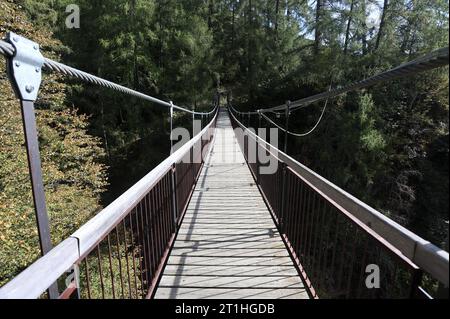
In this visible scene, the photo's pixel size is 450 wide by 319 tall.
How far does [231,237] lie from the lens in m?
3.29

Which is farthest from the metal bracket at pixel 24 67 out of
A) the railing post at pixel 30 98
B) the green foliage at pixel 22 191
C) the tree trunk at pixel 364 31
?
the tree trunk at pixel 364 31

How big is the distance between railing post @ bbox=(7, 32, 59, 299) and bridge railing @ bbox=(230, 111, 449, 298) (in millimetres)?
1127

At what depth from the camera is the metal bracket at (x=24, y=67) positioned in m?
0.92

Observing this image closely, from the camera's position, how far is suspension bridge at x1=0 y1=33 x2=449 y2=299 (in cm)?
96

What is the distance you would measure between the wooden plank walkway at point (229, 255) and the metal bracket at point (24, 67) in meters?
1.75

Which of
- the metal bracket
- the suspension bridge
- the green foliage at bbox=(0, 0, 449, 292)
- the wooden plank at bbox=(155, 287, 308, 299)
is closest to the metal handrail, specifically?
the suspension bridge

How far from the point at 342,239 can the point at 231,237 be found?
136 centimetres

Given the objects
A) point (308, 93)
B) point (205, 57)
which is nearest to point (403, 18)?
point (308, 93)

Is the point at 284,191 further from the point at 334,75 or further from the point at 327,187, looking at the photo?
the point at 334,75

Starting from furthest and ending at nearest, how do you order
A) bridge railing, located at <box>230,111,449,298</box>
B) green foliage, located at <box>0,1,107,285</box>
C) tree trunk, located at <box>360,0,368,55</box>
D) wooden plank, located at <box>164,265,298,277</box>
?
tree trunk, located at <box>360,0,368,55</box>, green foliage, located at <box>0,1,107,285</box>, wooden plank, located at <box>164,265,298,277</box>, bridge railing, located at <box>230,111,449,298</box>

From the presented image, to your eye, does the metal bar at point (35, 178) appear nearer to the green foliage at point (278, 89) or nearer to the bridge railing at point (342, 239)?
the bridge railing at point (342, 239)

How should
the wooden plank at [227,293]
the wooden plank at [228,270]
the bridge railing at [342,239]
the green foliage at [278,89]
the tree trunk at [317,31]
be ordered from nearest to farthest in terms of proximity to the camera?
1. the bridge railing at [342,239]
2. the wooden plank at [227,293]
3. the wooden plank at [228,270]
4. the green foliage at [278,89]
5. the tree trunk at [317,31]

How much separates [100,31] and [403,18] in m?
17.7

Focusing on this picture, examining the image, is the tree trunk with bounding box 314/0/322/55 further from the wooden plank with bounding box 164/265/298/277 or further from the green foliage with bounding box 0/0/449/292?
the wooden plank with bounding box 164/265/298/277
